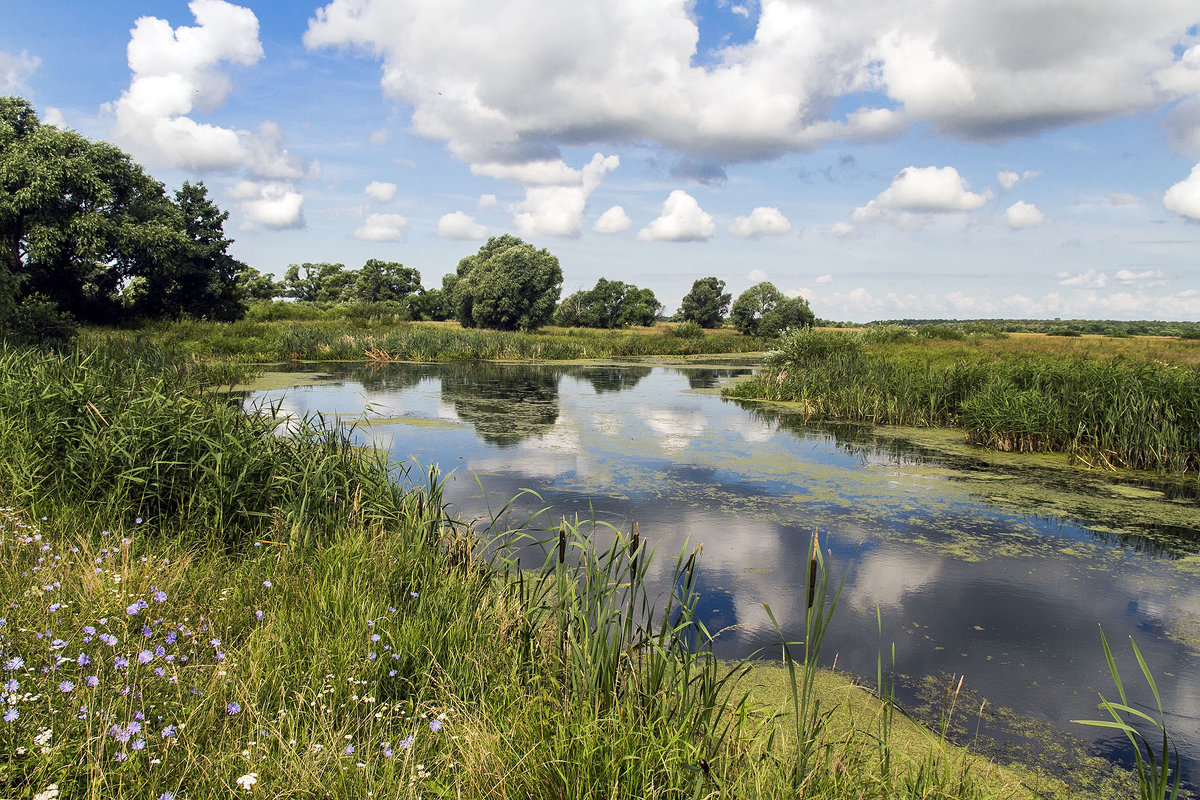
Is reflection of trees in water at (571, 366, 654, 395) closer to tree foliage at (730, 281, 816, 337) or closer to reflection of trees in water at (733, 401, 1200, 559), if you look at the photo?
reflection of trees in water at (733, 401, 1200, 559)

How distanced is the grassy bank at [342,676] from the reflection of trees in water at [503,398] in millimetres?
5968

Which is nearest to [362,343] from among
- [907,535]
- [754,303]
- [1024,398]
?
[1024,398]

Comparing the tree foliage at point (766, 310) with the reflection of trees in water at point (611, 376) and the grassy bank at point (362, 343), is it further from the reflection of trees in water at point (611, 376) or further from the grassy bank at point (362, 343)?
the reflection of trees in water at point (611, 376)

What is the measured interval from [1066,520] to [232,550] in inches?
300

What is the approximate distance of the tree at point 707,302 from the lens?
58.8 metres

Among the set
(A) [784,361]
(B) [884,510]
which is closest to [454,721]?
(B) [884,510]

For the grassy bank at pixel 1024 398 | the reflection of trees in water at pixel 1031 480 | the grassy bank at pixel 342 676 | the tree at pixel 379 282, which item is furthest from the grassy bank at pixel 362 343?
the tree at pixel 379 282

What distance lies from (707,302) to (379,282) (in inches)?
1172

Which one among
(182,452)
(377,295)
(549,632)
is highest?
(377,295)

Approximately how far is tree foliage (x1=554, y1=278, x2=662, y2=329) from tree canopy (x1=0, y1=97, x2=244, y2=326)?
31.7 meters

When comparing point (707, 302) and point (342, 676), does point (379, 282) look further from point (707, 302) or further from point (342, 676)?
point (342, 676)

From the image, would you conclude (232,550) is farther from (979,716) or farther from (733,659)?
(979,716)

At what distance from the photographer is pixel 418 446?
9.47 metres

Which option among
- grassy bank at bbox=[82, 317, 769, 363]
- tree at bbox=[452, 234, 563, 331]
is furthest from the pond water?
tree at bbox=[452, 234, 563, 331]
